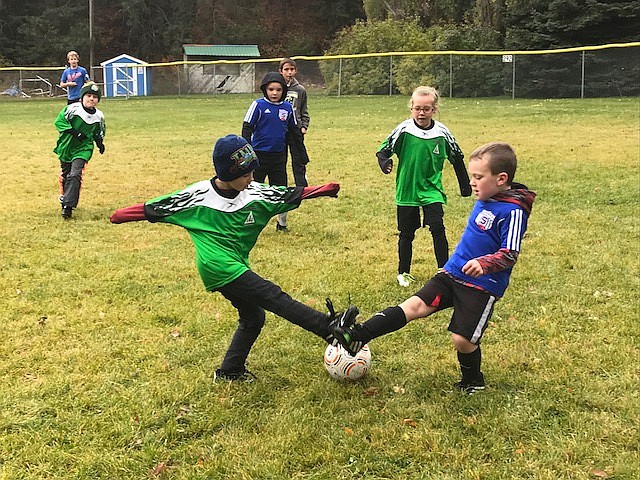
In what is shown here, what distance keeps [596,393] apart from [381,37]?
128ft

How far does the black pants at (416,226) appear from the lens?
6141 mm

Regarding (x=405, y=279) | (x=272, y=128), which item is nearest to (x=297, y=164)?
(x=272, y=128)

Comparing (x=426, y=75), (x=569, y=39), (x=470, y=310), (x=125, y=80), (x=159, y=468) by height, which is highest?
(x=569, y=39)

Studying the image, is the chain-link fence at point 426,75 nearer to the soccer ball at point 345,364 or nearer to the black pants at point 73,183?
the black pants at point 73,183

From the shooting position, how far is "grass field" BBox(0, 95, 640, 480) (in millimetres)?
3551

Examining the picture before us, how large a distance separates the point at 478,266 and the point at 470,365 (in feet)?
2.65

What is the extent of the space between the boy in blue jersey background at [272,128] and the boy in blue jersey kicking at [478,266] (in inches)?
162

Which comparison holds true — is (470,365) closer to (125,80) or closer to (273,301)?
(273,301)

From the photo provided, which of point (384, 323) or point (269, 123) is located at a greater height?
point (269, 123)

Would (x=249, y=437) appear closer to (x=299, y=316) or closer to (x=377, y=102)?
(x=299, y=316)

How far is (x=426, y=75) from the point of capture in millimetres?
31625

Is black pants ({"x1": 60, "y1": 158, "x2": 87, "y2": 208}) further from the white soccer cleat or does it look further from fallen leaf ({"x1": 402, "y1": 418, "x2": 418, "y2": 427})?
fallen leaf ({"x1": 402, "y1": 418, "x2": 418, "y2": 427})

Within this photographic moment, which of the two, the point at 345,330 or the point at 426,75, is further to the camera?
the point at 426,75

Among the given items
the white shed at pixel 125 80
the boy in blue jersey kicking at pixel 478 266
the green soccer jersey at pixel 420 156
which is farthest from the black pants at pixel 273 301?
the white shed at pixel 125 80
